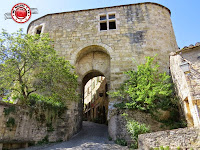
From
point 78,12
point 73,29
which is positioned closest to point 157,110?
point 73,29

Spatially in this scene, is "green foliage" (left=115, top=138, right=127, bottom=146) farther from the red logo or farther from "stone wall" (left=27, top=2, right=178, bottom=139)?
the red logo

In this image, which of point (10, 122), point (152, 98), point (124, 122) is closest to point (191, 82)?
point (152, 98)

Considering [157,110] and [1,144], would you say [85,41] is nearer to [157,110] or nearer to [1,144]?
[157,110]

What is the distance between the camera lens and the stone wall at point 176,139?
14.7ft

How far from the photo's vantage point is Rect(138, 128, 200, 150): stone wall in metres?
4.49

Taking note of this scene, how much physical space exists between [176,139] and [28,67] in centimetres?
696

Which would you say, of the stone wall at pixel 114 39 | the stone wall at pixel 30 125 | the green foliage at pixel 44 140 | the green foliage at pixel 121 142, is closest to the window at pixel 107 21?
the stone wall at pixel 114 39

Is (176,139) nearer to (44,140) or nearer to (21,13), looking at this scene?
(44,140)

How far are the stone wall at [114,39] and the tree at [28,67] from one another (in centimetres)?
220

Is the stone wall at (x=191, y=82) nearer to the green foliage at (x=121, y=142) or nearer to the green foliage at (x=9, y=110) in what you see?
the green foliage at (x=121, y=142)

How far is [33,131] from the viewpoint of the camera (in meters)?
7.59

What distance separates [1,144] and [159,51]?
363 inches

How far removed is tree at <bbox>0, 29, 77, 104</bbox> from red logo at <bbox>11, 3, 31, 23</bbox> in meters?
0.82

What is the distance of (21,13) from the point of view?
7.65 metres
